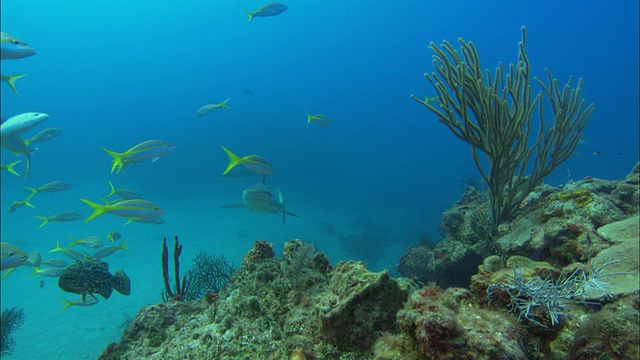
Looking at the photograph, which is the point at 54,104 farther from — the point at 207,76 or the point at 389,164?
the point at 389,164

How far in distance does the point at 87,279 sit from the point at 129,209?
190cm

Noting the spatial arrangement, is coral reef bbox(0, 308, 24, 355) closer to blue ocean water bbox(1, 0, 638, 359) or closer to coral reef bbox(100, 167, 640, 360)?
coral reef bbox(100, 167, 640, 360)

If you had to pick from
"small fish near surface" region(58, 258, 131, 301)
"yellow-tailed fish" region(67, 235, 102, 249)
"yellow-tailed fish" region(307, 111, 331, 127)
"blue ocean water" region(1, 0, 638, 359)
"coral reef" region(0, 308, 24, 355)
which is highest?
"blue ocean water" region(1, 0, 638, 359)

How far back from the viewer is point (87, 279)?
5668 millimetres

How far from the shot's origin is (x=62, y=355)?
7875mm

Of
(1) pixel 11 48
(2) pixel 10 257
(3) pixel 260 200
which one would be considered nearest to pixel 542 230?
(3) pixel 260 200

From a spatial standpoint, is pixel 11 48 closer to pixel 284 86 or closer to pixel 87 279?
pixel 87 279

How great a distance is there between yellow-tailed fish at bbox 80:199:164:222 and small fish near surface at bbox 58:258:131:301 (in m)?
1.34

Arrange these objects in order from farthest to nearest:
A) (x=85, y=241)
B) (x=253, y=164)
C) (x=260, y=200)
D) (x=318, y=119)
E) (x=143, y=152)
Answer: (x=318, y=119) < (x=85, y=241) < (x=260, y=200) < (x=253, y=164) < (x=143, y=152)

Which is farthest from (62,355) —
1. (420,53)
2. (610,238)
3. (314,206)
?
(420,53)

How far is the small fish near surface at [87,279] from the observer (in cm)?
559

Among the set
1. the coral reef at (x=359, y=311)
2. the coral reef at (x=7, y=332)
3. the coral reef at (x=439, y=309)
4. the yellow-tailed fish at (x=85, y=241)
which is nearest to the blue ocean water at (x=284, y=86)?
the yellow-tailed fish at (x=85, y=241)

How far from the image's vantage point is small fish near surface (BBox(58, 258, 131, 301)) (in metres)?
5.59

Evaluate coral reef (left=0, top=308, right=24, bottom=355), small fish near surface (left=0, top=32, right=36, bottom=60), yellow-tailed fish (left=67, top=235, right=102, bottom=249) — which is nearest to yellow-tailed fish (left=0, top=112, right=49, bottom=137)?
small fish near surface (left=0, top=32, right=36, bottom=60)
